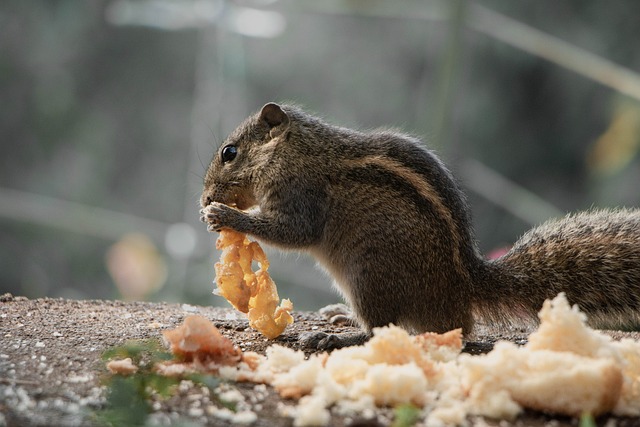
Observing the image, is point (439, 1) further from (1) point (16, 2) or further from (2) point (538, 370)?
(2) point (538, 370)

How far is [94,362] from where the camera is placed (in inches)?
85.2

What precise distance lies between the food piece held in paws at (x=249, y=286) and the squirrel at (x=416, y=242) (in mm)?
68

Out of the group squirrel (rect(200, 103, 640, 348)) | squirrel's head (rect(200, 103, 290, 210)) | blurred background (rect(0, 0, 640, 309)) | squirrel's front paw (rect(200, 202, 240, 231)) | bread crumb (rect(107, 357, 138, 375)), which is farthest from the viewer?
blurred background (rect(0, 0, 640, 309))

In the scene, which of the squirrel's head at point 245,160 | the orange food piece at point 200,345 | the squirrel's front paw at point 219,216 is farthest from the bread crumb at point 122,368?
the squirrel's head at point 245,160

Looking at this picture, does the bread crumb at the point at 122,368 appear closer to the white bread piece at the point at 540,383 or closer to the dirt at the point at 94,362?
the dirt at the point at 94,362

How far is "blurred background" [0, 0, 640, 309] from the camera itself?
6270 mm

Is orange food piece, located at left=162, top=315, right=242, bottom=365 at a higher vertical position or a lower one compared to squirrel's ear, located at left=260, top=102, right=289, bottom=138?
lower

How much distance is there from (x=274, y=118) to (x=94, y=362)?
1.40 metres

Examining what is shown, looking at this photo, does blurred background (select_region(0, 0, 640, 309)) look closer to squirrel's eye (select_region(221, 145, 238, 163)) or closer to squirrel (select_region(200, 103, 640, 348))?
squirrel's eye (select_region(221, 145, 238, 163))

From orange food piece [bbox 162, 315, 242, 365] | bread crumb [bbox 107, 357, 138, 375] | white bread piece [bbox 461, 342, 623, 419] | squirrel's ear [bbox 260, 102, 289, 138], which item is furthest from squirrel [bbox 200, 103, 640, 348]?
bread crumb [bbox 107, 357, 138, 375]

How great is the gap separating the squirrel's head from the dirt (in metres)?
0.47

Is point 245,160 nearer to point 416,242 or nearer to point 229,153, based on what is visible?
point 229,153

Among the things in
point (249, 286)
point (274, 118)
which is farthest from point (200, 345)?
point (274, 118)

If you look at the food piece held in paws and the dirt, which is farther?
the food piece held in paws
